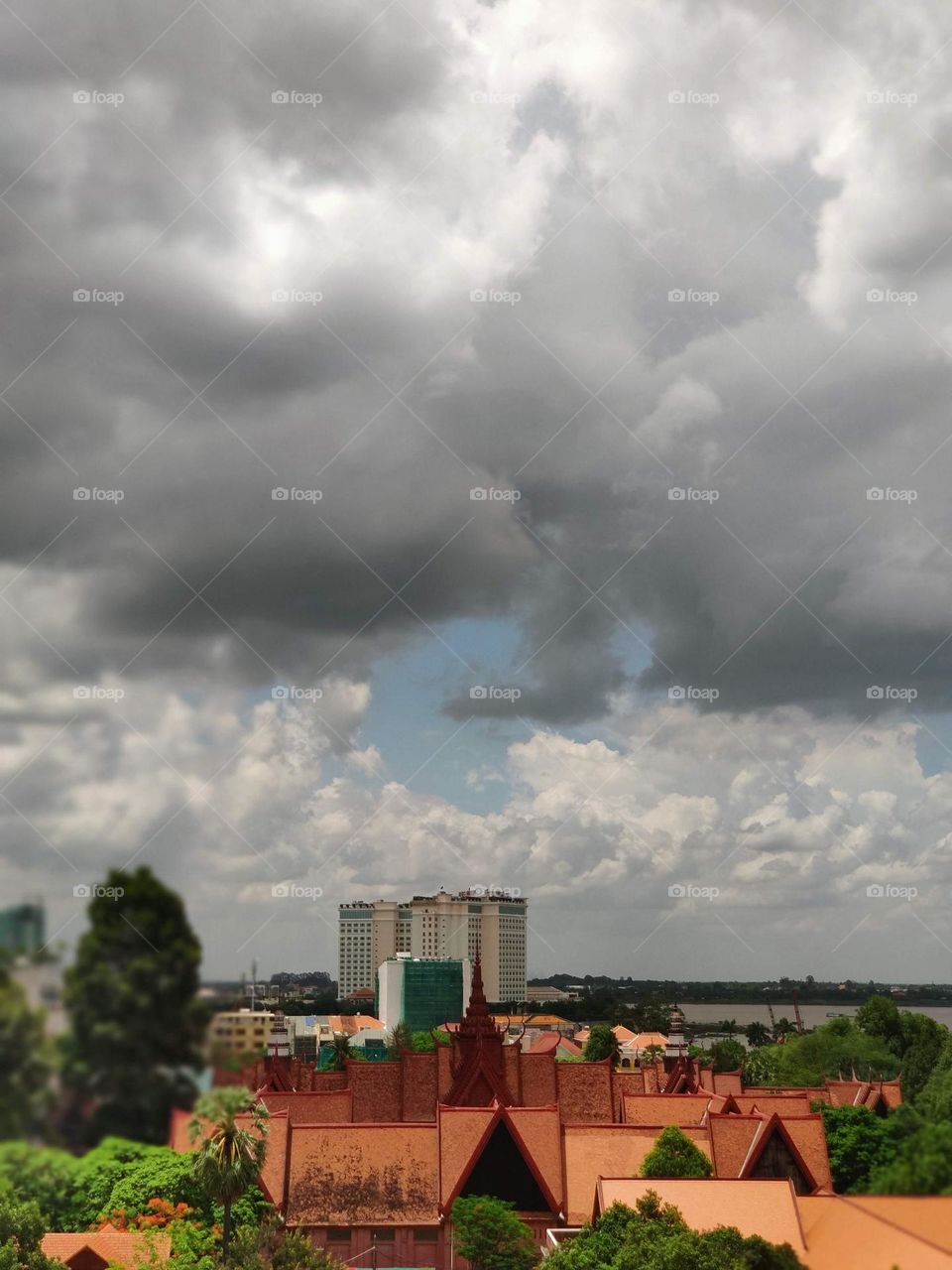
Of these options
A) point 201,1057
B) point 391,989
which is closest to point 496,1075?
point 201,1057

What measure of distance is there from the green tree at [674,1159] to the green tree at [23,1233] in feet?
68.4

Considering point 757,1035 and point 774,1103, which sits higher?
point 757,1035

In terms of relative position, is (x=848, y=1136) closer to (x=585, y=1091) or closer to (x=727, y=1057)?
(x=585, y=1091)

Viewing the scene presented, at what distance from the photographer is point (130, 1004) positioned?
257 inches

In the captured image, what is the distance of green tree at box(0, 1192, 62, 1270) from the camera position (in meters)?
40.1

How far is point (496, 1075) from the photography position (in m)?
56.2

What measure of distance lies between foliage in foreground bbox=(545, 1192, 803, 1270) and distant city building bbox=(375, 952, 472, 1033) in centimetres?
15300

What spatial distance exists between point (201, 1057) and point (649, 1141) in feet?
153

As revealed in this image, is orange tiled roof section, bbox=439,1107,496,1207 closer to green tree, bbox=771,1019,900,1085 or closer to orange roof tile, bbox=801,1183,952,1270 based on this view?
orange roof tile, bbox=801,1183,952,1270

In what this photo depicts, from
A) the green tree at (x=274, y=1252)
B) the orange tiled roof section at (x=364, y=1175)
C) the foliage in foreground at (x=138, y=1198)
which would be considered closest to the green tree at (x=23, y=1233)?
the foliage in foreground at (x=138, y=1198)

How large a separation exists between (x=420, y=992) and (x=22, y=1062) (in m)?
189

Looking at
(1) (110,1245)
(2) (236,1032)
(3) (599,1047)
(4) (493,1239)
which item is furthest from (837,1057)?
(2) (236,1032)

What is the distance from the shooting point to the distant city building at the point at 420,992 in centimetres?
18712

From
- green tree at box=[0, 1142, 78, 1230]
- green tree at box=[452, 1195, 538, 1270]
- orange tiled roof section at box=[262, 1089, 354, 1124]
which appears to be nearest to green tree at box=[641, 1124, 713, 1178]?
green tree at box=[452, 1195, 538, 1270]
